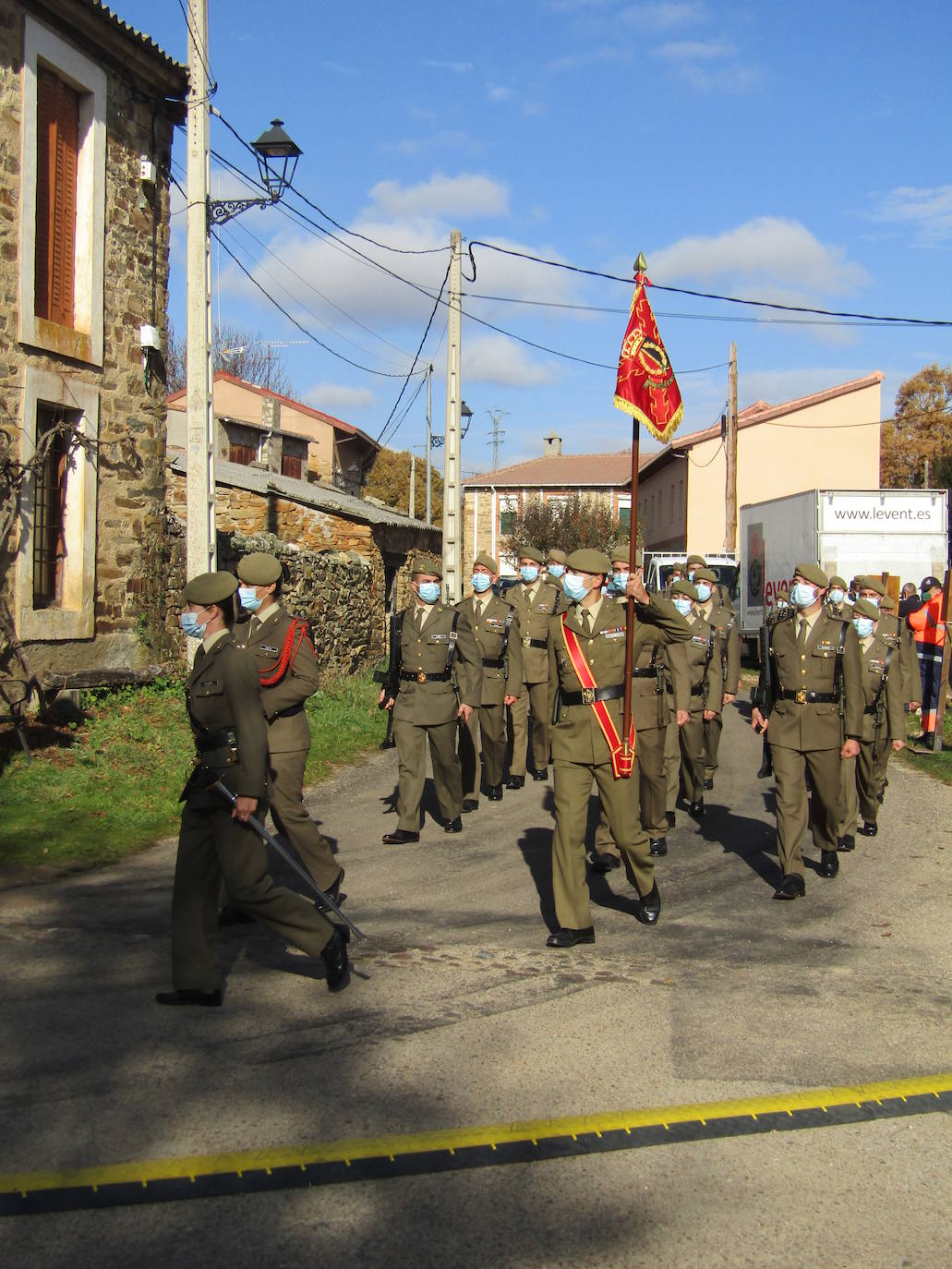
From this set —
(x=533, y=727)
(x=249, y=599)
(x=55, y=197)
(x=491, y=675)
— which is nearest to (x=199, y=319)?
(x=55, y=197)

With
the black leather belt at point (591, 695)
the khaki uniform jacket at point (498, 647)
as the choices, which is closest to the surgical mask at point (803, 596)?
the black leather belt at point (591, 695)

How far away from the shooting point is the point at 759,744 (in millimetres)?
15703

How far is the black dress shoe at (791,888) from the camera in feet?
25.1

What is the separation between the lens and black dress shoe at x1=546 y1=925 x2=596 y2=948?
6.44 m

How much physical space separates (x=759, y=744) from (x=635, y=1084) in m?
11.5

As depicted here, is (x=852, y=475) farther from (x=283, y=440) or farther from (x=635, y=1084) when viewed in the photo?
(x=635, y=1084)

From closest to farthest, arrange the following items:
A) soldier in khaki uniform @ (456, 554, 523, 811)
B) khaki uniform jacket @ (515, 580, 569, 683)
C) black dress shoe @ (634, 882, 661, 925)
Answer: black dress shoe @ (634, 882, 661, 925)
soldier in khaki uniform @ (456, 554, 523, 811)
khaki uniform jacket @ (515, 580, 569, 683)

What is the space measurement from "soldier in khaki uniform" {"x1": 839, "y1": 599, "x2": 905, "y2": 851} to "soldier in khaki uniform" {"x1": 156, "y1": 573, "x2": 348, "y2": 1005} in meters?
5.74

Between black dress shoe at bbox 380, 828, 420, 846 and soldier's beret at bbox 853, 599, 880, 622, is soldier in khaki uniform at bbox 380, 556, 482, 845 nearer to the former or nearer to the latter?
black dress shoe at bbox 380, 828, 420, 846

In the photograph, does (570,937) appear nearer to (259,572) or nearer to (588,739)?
(588,739)

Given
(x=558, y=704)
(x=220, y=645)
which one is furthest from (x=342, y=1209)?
(x=558, y=704)

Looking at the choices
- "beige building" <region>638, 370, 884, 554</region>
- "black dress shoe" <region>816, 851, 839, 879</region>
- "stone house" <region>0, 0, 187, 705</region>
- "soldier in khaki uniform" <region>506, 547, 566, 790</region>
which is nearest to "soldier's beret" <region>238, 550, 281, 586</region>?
"black dress shoe" <region>816, 851, 839, 879</region>

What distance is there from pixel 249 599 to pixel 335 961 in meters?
2.61

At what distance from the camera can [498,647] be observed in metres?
12.2
